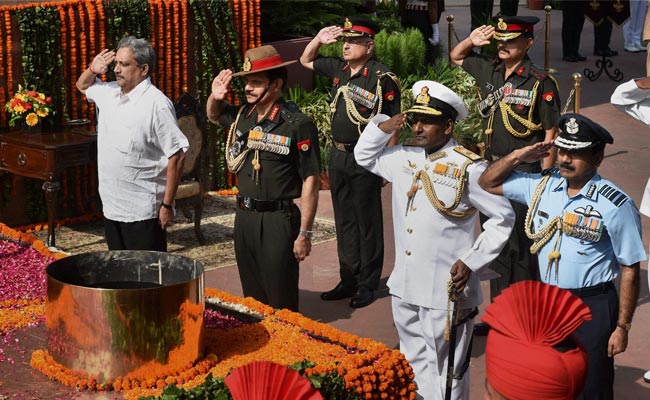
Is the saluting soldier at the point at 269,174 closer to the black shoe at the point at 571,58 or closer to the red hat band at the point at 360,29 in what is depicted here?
the red hat band at the point at 360,29

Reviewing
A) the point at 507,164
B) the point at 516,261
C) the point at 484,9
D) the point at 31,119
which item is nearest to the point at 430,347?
the point at 507,164

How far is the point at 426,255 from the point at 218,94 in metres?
1.70

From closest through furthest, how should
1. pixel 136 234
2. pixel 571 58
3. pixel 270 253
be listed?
pixel 270 253, pixel 136 234, pixel 571 58

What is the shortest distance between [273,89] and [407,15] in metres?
11.0

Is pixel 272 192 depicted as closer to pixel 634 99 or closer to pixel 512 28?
pixel 634 99

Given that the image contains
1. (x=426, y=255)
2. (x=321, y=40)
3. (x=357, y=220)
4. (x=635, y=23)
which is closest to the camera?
(x=426, y=255)

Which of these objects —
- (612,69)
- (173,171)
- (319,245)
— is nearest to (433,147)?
(173,171)

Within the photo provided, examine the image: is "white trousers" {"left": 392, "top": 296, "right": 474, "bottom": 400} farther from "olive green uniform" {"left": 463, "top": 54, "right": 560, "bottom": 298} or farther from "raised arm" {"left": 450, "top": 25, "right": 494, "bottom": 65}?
"raised arm" {"left": 450, "top": 25, "right": 494, "bottom": 65}

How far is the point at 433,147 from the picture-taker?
691 centimetres

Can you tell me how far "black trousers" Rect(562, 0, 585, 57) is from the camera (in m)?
19.6

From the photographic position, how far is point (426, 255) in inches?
273

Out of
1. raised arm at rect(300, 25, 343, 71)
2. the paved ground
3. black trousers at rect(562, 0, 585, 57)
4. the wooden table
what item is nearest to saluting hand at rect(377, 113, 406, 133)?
the paved ground

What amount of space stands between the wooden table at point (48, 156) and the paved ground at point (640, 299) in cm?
165

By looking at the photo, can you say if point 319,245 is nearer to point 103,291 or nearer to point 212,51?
point 212,51
